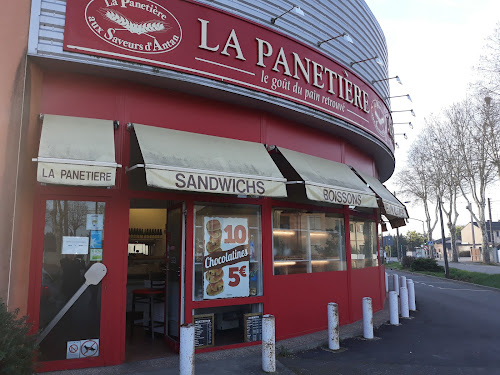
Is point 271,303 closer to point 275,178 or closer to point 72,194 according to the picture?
point 275,178

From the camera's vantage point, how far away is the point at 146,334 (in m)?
7.08

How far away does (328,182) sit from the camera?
6.97m

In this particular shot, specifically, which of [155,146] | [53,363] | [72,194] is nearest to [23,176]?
[72,194]

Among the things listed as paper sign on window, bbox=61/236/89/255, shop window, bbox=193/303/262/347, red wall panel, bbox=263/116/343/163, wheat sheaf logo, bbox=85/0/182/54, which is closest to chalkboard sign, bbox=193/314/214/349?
shop window, bbox=193/303/262/347

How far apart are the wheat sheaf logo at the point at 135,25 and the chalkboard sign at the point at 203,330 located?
415 centimetres

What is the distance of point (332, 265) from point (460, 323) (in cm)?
359

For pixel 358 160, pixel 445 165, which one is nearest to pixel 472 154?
pixel 445 165

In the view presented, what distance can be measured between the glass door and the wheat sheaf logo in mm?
2558

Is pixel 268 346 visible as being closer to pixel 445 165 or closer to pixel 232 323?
pixel 232 323

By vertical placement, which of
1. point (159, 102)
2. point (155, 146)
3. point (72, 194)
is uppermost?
point (159, 102)

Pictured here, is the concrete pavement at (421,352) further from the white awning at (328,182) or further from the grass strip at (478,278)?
the grass strip at (478,278)

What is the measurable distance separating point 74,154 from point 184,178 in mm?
1407

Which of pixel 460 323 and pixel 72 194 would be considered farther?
pixel 460 323

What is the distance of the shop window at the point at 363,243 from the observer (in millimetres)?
8922
